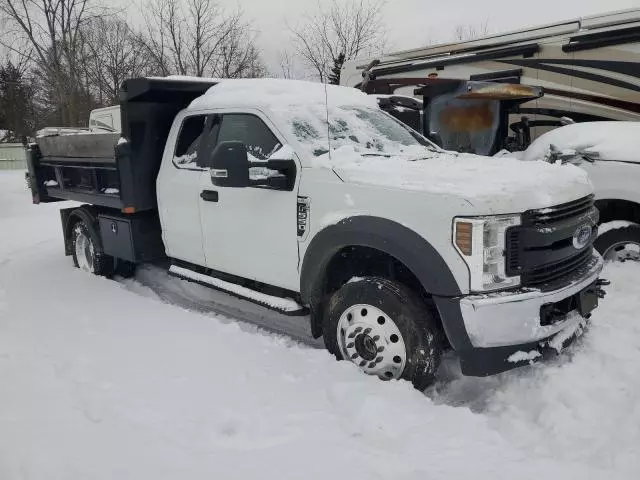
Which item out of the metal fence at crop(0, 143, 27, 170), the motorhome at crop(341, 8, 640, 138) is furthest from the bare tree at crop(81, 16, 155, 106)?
the motorhome at crop(341, 8, 640, 138)

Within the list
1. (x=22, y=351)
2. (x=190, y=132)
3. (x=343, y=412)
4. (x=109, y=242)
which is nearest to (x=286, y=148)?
(x=190, y=132)

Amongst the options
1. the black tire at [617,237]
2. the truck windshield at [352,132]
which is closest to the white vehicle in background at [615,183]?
the black tire at [617,237]

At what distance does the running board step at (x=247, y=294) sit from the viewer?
13.0 feet

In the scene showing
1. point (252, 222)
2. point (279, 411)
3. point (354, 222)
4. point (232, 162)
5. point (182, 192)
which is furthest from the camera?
point (182, 192)

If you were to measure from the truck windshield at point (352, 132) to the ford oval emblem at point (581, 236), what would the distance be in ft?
4.58

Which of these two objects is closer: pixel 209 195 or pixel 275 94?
pixel 275 94

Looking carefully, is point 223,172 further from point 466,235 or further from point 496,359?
point 496,359

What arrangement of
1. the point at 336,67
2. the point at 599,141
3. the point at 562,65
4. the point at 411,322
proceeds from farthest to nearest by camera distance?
the point at 336,67, the point at 562,65, the point at 599,141, the point at 411,322

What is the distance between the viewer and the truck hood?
2900 millimetres

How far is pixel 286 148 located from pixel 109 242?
2.87 m

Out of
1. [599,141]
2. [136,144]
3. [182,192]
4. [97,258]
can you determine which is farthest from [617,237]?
[97,258]

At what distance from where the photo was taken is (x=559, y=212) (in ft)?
10.3

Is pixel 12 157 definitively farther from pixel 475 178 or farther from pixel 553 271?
pixel 553 271

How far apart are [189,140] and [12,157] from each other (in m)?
32.0
